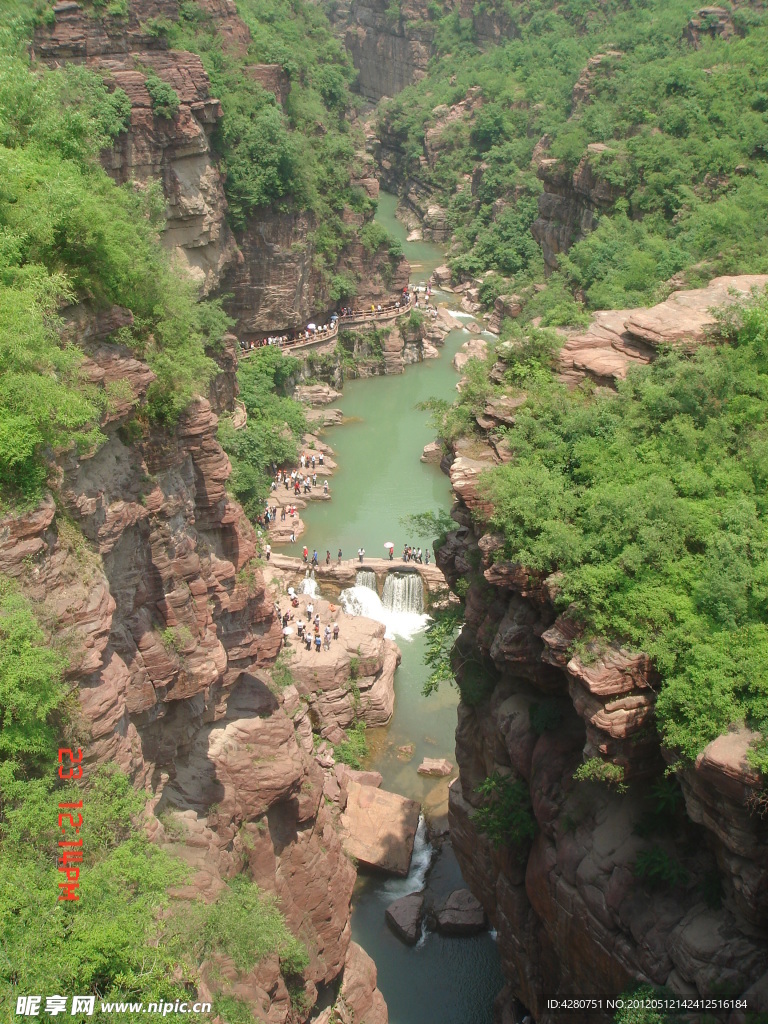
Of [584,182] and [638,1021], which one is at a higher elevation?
[584,182]

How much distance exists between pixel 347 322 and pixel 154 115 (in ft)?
59.0

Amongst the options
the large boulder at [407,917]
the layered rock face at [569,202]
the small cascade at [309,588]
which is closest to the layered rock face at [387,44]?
the layered rock face at [569,202]

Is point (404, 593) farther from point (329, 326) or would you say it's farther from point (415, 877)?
point (329, 326)

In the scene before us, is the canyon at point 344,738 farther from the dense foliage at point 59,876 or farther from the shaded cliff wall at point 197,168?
the shaded cliff wall at point 197,168

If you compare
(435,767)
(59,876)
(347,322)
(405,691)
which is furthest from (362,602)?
(347,322)

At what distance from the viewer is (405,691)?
96.3ft

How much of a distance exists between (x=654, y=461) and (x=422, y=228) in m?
64.2

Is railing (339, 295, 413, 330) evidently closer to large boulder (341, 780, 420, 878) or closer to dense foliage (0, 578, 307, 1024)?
large boulder (341, 780, 420, 878)

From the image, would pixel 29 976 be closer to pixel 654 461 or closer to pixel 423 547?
pixel 654 461

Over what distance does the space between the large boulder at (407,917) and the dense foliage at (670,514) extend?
11.1 m

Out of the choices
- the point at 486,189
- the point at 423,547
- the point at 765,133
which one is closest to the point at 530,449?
the point at 423,547

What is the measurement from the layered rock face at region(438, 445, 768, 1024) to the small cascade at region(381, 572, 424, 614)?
13.0 meters

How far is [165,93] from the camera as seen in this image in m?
34.8
